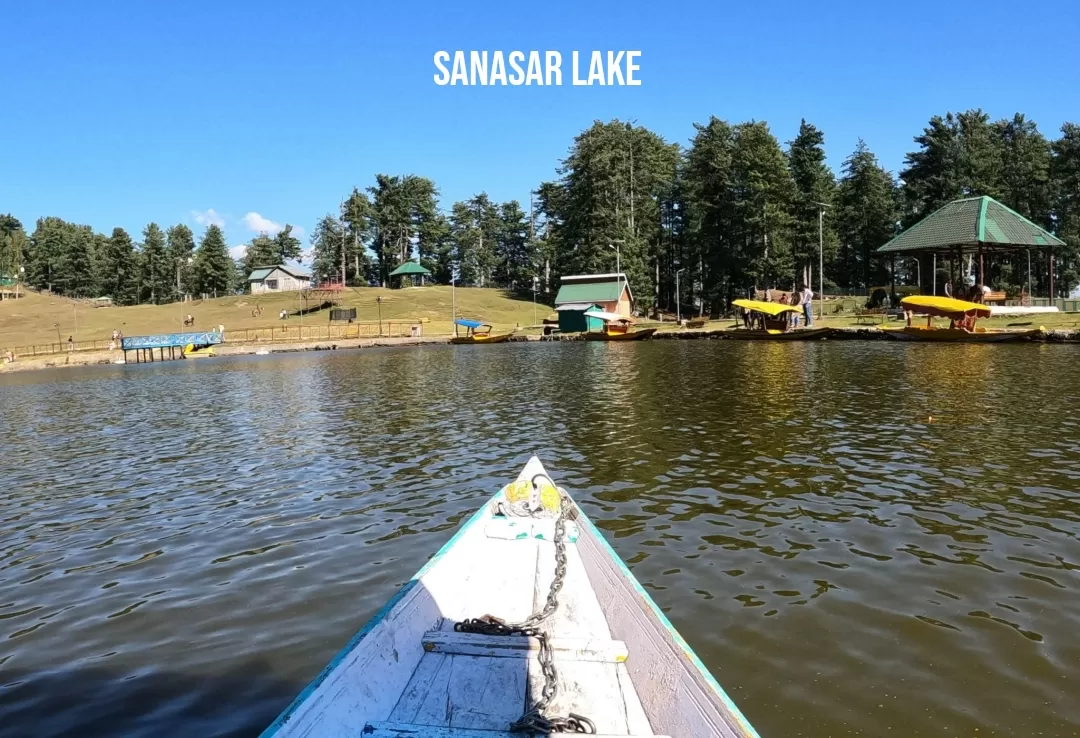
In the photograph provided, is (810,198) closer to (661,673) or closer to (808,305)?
(808,305)

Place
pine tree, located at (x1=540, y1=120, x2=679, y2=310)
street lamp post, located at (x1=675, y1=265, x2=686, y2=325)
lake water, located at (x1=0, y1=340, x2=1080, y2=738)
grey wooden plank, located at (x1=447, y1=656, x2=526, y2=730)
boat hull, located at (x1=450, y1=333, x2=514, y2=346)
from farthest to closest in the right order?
pine tree, located at (x1=540, y1=120, x2=679, y2=310) → street lamp post, located at (x1=675, y1=265, x2=686, y2=325) → boat hull, located at (x1=450, y1=333, x2=514, y2=346) → lake water, located at (x1=0, y1=340, x2=1080, y2=738) → grey wooden plank, located at (x1=447, y1=656, x2=526, y2=730)

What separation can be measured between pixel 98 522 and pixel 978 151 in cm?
8979

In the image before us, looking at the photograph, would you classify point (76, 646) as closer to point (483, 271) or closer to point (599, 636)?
point (599, 636)

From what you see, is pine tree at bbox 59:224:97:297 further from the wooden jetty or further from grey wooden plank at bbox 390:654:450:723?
grey wooden plank at bbox 390:654:450:723

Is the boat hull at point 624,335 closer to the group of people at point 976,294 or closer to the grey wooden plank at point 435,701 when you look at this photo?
the group of people at point 976,294

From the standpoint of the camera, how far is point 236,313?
98.8 metres

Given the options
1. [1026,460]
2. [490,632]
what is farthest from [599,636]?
[1026,460]

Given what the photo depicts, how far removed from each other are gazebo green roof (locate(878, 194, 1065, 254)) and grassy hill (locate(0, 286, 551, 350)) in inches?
1804

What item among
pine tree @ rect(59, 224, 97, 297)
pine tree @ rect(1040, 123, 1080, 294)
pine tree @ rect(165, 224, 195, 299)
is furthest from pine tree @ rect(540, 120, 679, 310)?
pine tree @ rect(59, 224, 97, 297)

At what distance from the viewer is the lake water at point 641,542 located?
5.88 m

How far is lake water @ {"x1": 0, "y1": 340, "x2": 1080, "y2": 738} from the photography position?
5875mm

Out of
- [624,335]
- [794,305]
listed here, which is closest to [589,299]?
[624,335]

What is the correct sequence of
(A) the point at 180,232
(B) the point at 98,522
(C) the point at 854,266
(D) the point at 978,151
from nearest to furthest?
(B) the point at 98,522, (D) the point at 978,151, (C) the point at 854,266, (A) the point at 180,232

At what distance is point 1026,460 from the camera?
13.1 meters
